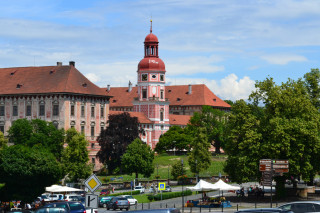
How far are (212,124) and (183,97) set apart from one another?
32.8 m

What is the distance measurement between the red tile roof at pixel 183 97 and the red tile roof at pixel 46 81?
54.0 meters

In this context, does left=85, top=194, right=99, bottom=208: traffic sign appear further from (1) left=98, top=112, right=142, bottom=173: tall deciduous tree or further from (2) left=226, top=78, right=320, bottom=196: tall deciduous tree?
(1) left=98, top=112, right=142, bottom=173: tall deciduous tree

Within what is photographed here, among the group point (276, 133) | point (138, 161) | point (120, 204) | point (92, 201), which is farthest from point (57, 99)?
point (92, 201)

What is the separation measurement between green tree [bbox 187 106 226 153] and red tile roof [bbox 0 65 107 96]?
31.9 m

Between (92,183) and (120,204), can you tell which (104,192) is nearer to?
(120,204)

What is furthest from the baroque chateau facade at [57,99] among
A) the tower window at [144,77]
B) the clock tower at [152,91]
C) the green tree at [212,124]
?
the green tree at [212,124]

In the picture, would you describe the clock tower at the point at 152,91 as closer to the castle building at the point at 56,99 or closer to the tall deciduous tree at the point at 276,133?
the castle building at the point at 56,99

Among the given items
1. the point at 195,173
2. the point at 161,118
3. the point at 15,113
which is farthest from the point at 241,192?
the point at 161,118

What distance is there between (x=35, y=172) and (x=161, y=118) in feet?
304

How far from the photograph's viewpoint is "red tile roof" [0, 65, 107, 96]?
4606 inches

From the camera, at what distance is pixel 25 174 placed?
60.4 meters

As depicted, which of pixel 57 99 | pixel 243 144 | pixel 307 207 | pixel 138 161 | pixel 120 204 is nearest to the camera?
pixel 307 207

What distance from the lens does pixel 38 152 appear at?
6359 cm

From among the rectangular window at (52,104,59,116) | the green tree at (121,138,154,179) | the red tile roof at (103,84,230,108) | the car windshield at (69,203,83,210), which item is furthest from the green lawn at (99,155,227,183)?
the car windshield at (69,203,83,210)
